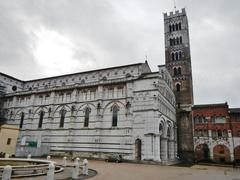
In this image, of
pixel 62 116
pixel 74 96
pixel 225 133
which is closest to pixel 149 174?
pixel 74 96

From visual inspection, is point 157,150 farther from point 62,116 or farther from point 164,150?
point 62,116

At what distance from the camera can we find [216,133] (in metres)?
41.0

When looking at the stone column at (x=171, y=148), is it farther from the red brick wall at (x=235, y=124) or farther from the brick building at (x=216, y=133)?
the red brick wall at (x=235, y=124)

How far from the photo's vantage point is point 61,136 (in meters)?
38.6

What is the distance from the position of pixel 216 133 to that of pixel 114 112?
21.7 meters

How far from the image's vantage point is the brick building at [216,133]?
3903cm

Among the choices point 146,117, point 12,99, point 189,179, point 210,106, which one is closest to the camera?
point 189,179

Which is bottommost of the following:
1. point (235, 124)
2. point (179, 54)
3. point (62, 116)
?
point (235, 124)

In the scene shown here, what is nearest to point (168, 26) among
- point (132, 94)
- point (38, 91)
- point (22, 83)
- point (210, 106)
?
point (210, 106)

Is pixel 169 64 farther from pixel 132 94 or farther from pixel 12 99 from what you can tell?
pixel 12 99

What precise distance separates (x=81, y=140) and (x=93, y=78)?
13779 millimetres

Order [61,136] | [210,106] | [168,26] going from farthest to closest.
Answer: [168,26]
[210,106]
[61,136]

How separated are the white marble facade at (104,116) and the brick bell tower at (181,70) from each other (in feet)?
10.3

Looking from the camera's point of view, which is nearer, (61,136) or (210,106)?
(61,136)
